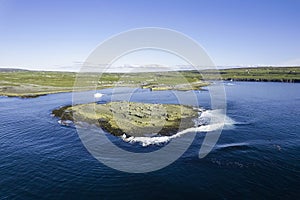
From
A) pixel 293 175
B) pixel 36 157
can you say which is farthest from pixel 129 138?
pixel 293 175

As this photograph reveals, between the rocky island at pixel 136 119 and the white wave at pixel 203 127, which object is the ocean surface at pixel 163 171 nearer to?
the white wave at pixel 203 127

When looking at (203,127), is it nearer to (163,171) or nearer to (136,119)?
(136,119)

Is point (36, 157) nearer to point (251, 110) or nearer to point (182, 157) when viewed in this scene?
point (182, 157)

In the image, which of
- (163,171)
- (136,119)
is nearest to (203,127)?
(136,119)

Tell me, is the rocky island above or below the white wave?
above

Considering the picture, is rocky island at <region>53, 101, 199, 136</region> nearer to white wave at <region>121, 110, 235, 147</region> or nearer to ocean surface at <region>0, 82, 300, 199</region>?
white wave at <region>121, 110, 235, 147</region>

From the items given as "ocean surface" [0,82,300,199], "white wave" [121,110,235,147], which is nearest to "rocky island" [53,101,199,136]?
"white wave" [121,110,235,147]
